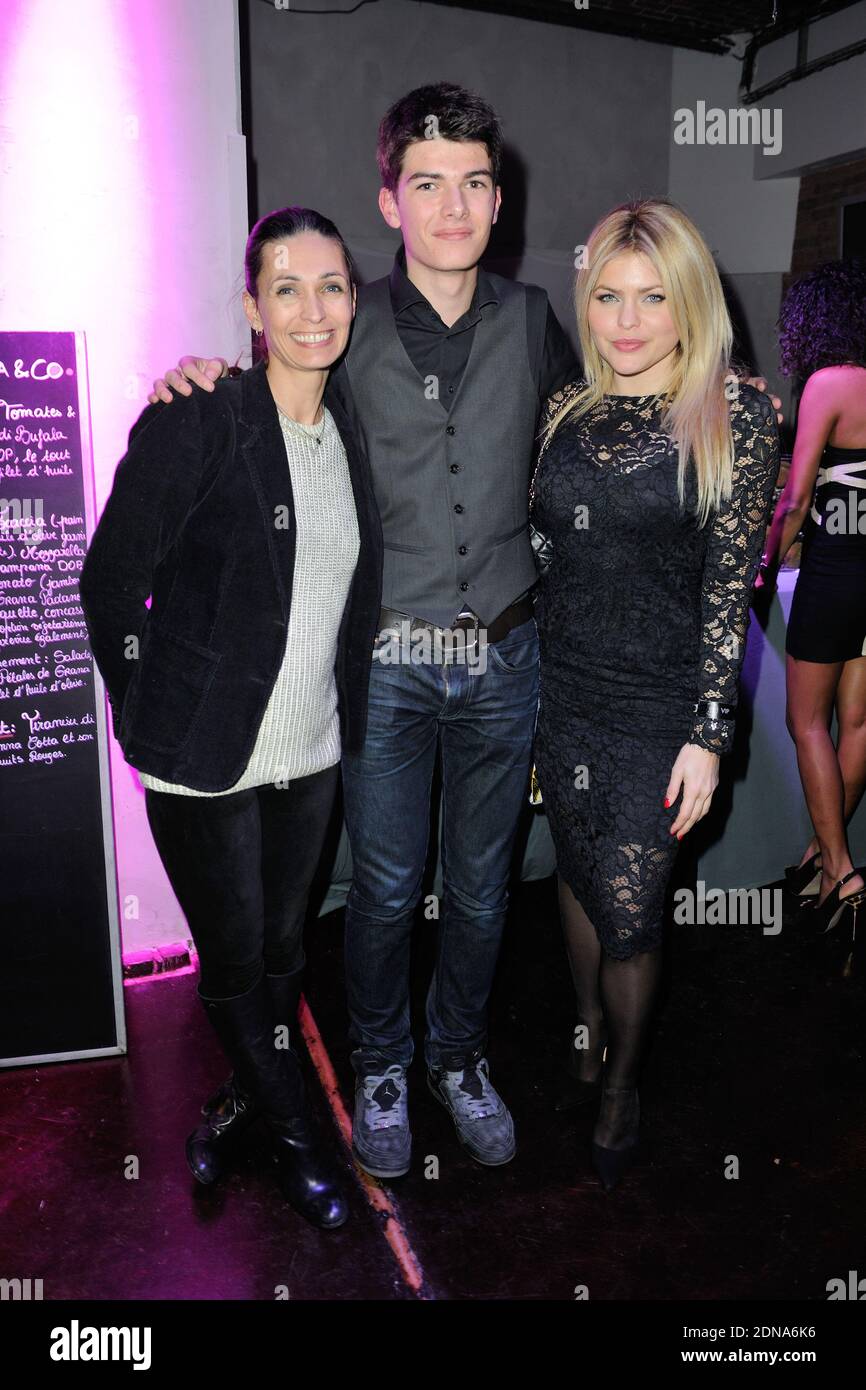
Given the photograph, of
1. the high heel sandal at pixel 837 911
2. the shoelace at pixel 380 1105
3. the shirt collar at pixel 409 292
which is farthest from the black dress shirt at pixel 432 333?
the high heel sandal at pixel 837 911

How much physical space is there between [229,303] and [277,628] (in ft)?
4.15

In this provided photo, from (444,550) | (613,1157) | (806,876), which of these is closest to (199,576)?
(444,550)

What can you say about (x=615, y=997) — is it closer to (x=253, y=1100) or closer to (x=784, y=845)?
(x=253, y=1100)

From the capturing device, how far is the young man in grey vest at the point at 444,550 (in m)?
1.76

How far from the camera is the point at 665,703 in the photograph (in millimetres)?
1816

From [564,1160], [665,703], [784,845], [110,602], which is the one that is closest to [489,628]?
[665,703]

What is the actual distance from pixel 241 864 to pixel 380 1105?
0.68 m

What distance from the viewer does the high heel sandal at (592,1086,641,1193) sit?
1.98 meters

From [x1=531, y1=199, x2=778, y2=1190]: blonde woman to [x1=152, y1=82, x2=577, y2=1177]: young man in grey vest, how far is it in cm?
9

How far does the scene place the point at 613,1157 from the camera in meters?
1.98

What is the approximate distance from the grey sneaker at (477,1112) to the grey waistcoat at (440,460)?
985 millimetres

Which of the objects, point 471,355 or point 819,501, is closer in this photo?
point 471,355

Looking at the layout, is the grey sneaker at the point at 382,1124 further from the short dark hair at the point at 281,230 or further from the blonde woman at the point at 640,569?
the short dark hair at the point at 281,230

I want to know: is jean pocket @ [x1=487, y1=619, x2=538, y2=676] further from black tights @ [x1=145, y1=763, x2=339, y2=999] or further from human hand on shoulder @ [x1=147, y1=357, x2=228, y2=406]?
human hand on shoulder @ [x1=147, y1=357, x2=228, y2=406]
